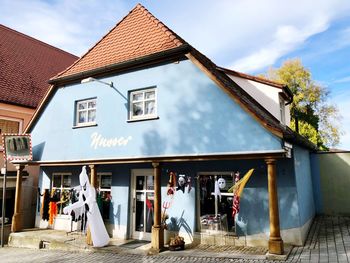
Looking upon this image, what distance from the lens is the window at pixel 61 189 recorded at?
14.2 m

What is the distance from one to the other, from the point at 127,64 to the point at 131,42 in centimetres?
134

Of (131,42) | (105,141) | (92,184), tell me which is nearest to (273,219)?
(92,184)

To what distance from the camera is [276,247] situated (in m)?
8.59

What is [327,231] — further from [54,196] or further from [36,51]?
[36,51]

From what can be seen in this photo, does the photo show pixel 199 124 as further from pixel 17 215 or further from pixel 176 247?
pixel 17 215

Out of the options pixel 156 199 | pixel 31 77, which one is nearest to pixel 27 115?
pixel 31 77

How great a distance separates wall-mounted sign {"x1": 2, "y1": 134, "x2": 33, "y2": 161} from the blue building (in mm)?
415

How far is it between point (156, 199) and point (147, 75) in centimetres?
451

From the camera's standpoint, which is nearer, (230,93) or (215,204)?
(230,93)

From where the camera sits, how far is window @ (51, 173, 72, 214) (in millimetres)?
14180

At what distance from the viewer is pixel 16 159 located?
44.3ft

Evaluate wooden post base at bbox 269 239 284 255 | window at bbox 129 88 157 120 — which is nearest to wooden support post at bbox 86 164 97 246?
window at bbox 129 88 157 120

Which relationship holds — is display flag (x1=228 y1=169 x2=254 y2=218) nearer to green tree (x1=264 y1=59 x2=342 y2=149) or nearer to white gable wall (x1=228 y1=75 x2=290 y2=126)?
white gable wall (x1=228 y1=75 x2=290 y2=126)

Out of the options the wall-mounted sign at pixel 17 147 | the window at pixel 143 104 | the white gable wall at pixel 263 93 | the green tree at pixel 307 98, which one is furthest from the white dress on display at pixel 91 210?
the green tree at pixel 307 98
